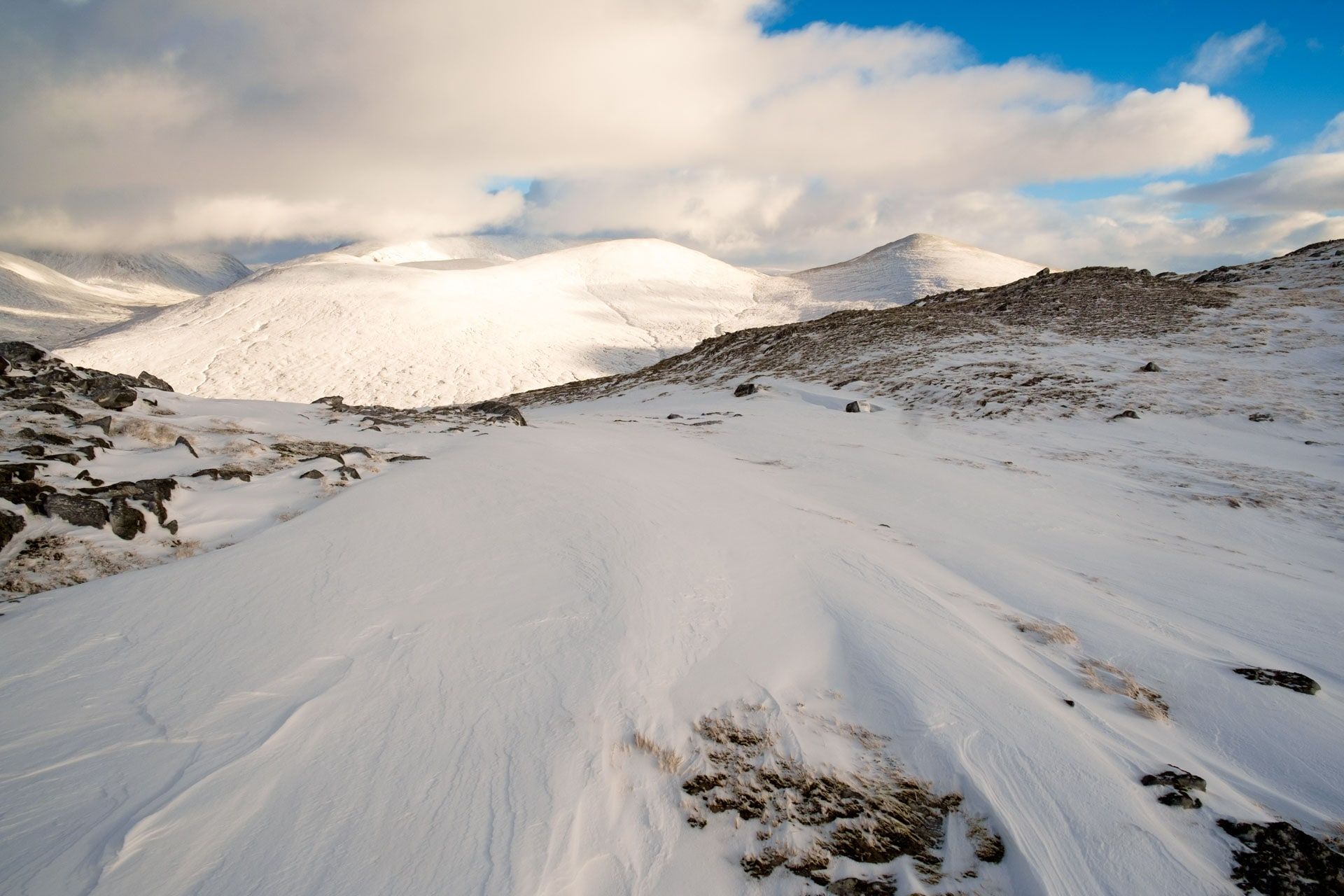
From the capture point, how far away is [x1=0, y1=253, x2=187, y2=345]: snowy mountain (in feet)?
274

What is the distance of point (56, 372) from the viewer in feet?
25.5

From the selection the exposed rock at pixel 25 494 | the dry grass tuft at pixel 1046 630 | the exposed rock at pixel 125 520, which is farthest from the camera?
the exposed rock at pixel 125 520

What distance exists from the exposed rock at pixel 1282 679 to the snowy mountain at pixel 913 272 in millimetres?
41871

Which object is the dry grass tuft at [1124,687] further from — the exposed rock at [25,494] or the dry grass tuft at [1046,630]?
the exposed rock at [25,494]

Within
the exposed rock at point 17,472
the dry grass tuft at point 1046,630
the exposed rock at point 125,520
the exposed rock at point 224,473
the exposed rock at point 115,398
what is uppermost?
the exposed rock at point 115,398

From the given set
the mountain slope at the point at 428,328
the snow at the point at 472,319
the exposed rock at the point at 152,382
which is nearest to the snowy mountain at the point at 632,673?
the exposed rock at the point at 152,382

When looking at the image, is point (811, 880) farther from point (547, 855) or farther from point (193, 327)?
point (193, 327)

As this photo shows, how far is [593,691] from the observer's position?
2.88 metres

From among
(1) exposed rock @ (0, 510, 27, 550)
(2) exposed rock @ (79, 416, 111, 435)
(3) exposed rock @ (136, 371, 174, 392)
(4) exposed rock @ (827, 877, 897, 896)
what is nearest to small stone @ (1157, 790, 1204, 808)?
(4) exposed rock @ (827, 877, 897, 896)

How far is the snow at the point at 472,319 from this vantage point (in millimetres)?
28672

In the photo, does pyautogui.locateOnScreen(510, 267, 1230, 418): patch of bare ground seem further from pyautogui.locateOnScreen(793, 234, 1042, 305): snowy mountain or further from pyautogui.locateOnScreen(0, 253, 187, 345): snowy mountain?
pyautogui.locateOnScreen(0, 253, 187, 345): snowy mountain

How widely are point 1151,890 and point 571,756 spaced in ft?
7.07

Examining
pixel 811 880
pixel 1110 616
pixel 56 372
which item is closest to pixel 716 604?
pixel 811 880

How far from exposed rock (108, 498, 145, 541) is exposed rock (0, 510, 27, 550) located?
46cm
